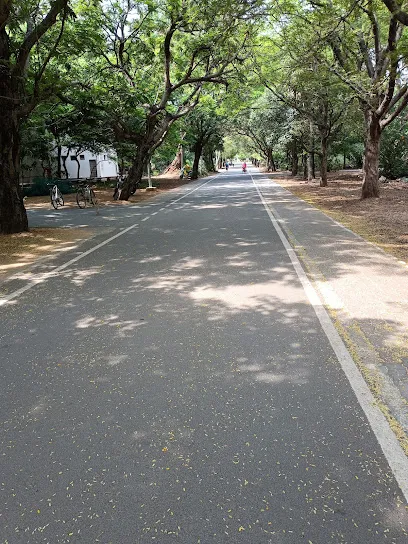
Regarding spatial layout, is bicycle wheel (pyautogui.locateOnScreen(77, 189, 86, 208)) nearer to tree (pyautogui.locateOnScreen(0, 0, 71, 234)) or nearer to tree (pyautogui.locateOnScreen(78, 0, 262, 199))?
tree (pyautogui.locateOnScreen(78, 0, 262, 199))

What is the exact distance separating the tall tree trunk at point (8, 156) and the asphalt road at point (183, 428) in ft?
21.2

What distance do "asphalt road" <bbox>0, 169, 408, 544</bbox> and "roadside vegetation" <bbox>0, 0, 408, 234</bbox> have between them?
303 inches

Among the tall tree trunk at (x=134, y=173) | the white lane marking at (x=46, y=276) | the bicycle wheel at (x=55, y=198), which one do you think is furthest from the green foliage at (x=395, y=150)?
the white lane marking at (x=46, y=276)

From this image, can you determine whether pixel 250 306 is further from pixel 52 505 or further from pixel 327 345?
pixel 52 505

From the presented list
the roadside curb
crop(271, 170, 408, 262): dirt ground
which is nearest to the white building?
crop(271, 170, 408, 262): dirt ground

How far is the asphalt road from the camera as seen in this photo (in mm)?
2373

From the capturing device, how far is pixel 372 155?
18109 mm

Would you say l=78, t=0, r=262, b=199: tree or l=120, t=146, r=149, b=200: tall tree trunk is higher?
l=78, t=0, r=262, b=199: tree

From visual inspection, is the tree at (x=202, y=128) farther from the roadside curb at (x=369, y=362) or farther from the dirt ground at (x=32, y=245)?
the roadside curb at (x=369, y=362)

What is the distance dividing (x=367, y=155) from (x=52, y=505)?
60.6ft

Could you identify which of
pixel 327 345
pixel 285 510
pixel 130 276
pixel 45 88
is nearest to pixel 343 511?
pixel 285 510

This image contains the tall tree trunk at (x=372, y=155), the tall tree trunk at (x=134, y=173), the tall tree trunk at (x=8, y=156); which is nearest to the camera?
the tall tree trunk at (x=8, y=156)

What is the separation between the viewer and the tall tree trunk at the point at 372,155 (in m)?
17.6

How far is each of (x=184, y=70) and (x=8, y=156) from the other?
14.2m
